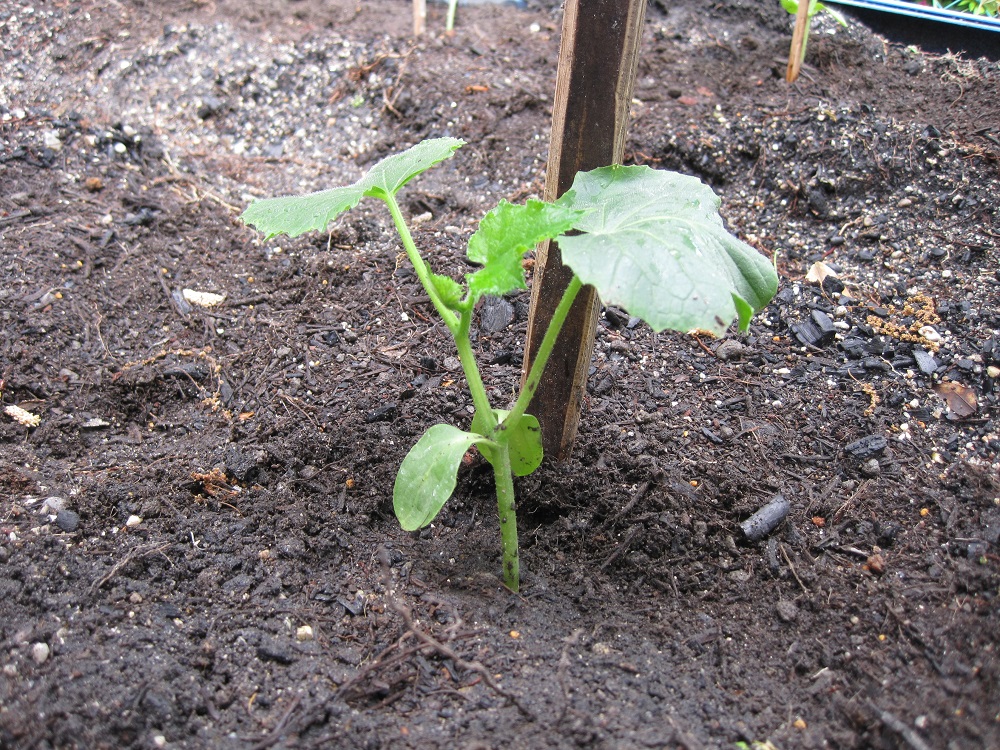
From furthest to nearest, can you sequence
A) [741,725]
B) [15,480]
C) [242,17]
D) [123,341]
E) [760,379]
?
1. [242,17]
2. [123,341]
3. [760,379]
4. [15,480]
5. [741,725]

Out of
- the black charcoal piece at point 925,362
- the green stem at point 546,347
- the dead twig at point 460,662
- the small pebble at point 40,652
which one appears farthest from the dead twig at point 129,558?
the black charcoal piece at point 925,362

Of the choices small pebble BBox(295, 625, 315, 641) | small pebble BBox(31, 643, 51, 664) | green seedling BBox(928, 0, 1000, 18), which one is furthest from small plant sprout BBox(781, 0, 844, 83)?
small pebble BBox(31, 643, 51, 664)

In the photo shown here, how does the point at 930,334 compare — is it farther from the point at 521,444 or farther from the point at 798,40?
the point at 798,40

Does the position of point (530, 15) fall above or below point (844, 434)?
above

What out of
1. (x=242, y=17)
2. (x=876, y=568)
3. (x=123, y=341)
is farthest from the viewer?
(x=242, y=17)

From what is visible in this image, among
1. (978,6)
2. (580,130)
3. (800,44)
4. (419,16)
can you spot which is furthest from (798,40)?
(580,130)

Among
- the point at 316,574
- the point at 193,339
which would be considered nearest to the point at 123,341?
the point at 193,339

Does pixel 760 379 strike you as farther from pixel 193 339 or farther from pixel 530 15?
pixel 530 15
